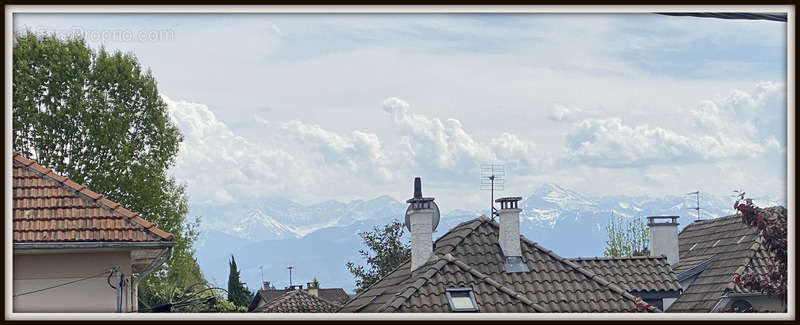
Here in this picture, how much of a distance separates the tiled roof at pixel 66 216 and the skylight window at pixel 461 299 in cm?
592

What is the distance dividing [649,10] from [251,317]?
3339mm

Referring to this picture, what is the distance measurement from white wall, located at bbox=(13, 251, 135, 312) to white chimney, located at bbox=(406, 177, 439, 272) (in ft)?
24.5

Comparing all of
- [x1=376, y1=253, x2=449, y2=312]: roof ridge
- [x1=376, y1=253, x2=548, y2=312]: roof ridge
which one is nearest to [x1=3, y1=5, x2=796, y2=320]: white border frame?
[x1=376, y1=253, x2=449, y2=312]: roof ridge

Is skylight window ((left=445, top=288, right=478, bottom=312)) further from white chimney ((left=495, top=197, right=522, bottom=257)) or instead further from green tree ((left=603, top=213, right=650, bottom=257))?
green tree ((left=603, top=213, right=650, bottom=257))

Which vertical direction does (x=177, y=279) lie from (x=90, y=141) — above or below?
below

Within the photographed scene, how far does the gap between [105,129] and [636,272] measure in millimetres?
14512

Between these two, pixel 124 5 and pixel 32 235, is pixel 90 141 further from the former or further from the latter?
pixel 124 5

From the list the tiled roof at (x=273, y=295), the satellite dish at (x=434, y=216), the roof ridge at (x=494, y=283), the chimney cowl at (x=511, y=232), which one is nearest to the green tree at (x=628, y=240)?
the tiled roof at (x=273, y=295)

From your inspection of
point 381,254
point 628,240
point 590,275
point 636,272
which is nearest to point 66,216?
point 590,275

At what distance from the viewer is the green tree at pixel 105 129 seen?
91.8 feet

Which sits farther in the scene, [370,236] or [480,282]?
[370,236]

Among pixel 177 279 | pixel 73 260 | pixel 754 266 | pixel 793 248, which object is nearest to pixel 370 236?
pixel 177 279

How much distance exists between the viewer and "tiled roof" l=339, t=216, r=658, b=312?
17.8 m

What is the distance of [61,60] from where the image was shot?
29250 millimetres
